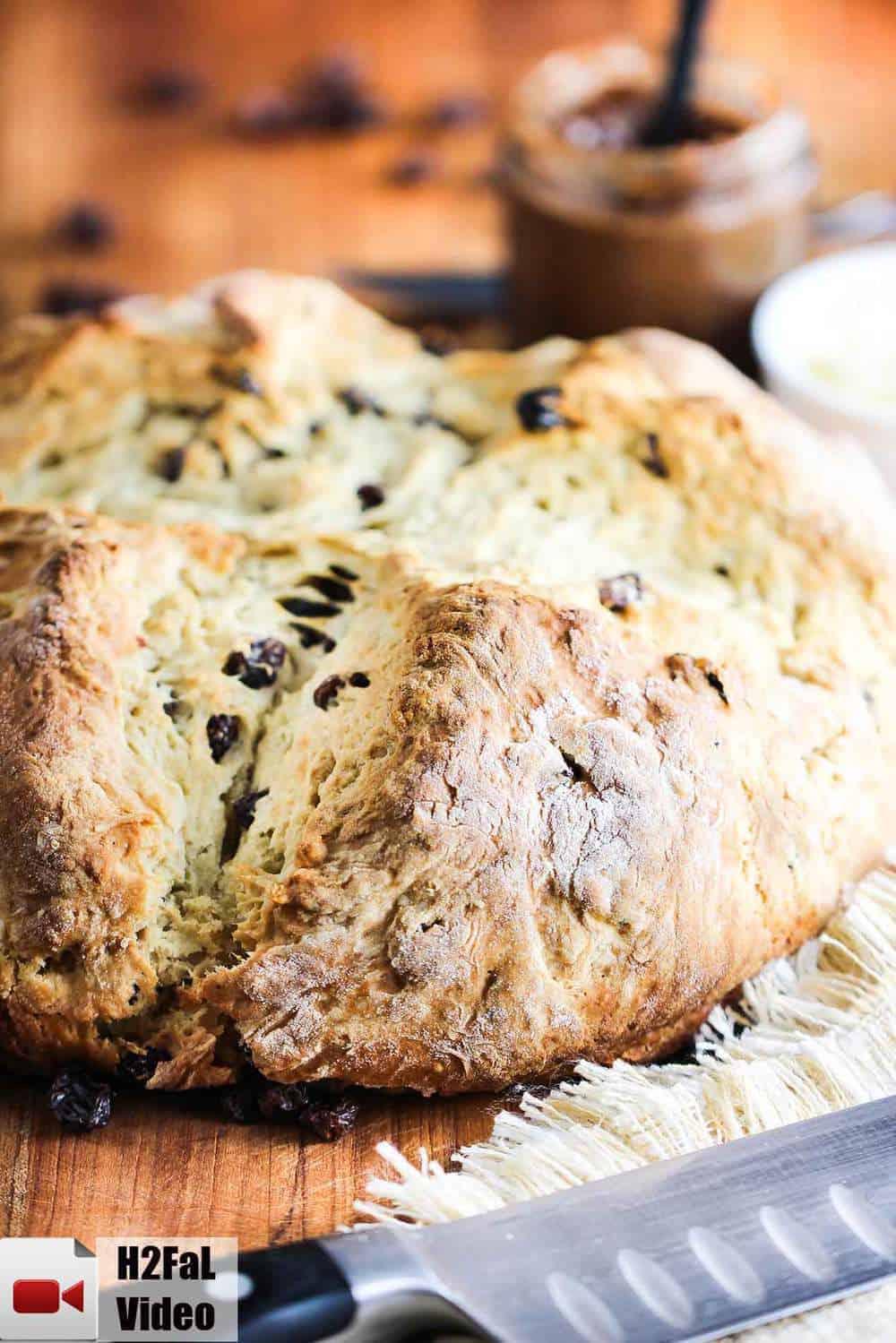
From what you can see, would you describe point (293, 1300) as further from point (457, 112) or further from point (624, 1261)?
point (457, 112)

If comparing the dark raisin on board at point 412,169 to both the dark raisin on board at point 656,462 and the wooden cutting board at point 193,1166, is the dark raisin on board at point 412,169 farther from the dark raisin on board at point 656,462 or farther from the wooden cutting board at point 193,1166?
the wooden cutting board at point 193,1166

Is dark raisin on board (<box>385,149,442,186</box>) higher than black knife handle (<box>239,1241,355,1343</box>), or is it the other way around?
dark raisin on board (<box>385,149,442,186</box>)

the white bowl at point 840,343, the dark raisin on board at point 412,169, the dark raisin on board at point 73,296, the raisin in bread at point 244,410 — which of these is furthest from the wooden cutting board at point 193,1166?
the dark raisin on board at point 412,169

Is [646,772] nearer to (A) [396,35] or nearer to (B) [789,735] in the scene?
(B) [789,735]

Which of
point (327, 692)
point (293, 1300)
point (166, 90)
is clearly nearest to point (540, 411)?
point (327, 692)

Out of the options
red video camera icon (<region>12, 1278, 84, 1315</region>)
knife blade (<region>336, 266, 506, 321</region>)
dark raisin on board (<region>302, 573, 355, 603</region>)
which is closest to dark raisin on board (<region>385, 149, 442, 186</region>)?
knife blade (<region>336, 266, 506, 321</region>)

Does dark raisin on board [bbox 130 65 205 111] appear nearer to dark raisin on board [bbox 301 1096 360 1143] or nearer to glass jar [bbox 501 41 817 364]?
glass jar [bbox 501 41 817 364]
